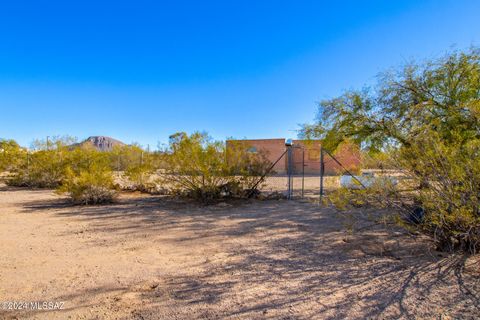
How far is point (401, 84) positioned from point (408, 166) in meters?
7.24

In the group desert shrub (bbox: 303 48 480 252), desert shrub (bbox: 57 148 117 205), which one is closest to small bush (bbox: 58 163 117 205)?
desert shrub (bbox: 57 148 117 205)

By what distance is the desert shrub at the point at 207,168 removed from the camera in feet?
31.7

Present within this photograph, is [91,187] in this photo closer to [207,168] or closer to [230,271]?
[207,168]

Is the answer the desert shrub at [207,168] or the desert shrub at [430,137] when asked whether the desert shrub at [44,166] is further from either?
the desert shrub at [430,137]

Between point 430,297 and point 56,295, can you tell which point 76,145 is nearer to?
point 56,295

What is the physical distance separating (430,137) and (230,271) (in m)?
3.50

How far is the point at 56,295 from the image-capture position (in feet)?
10.8

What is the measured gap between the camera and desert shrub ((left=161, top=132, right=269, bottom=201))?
9672 mm

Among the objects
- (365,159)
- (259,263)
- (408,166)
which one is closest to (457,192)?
(408,166)

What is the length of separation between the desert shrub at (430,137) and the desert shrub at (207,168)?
4.15 m

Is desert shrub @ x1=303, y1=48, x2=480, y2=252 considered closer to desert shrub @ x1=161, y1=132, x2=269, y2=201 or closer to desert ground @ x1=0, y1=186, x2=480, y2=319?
desert ground @ x1=0, y1=186, x2=480, y2=319

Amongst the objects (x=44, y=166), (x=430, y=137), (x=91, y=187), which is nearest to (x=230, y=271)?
(x=430, y=137)

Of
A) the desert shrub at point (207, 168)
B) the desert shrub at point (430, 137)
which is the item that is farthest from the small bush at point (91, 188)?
the desert shrub at point (430, 137)

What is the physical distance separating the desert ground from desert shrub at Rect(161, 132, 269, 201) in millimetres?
2939
